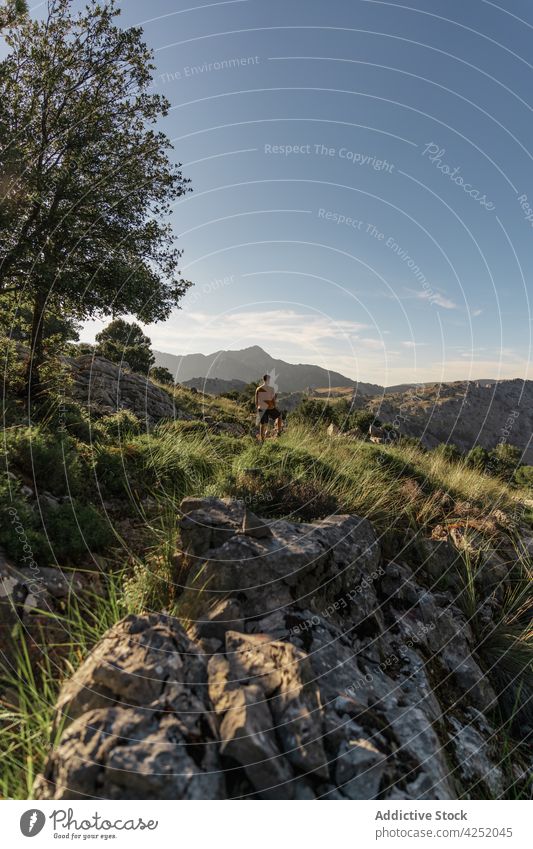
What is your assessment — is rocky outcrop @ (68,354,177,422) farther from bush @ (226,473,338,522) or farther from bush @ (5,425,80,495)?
bush @ (226,473,338,522)

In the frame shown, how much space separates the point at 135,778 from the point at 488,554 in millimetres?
6548

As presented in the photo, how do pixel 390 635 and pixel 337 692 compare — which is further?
pixel 390 635

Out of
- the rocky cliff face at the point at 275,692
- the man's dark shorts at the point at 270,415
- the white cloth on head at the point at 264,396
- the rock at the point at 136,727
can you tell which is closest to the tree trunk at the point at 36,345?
the white cloth on head at the point at 264,396

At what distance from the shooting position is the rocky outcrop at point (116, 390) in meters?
17.9

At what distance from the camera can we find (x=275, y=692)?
274 cm

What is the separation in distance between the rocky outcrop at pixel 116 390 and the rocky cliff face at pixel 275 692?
44.8 feet

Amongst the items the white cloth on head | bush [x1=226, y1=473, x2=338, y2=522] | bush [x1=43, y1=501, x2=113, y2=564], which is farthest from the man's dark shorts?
bush [x1=43, y1=501, x2=113, y2=564]

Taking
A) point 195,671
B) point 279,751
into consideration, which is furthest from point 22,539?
point 279,751

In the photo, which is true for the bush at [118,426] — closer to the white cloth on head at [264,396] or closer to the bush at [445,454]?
the white cloth on head at [264,396]

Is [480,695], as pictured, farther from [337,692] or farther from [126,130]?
[126,130]

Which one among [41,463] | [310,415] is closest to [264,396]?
[41,463]

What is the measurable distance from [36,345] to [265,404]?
8.47m

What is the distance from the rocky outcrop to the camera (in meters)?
17.9

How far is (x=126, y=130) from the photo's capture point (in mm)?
12367
